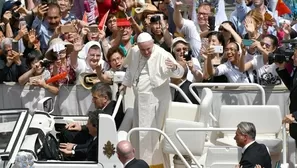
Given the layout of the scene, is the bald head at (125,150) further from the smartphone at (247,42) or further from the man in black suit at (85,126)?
the smartphone at (247,42)

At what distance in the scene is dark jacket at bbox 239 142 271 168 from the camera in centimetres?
1039

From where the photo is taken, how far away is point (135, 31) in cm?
1493

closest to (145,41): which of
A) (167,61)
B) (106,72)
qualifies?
(167,61)

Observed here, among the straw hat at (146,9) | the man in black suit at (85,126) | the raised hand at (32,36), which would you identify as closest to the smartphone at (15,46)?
the raised hand at (32,36)

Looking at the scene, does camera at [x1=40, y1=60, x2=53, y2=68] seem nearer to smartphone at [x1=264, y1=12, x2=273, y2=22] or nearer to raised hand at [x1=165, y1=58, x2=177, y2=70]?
raised hand at [x1=165, y1=58, x2=177, y2=70]

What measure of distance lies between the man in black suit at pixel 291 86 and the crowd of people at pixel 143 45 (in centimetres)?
2

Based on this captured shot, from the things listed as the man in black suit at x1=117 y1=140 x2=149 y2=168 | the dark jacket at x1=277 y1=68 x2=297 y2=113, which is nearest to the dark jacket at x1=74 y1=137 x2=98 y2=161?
the man in black suit at x1=117 y1=140 x2=149 y2=168

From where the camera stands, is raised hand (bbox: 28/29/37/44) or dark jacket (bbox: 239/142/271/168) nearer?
dark jacket (bbox: 239/142/271/168)

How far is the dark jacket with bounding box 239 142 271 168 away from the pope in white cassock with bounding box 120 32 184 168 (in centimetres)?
164

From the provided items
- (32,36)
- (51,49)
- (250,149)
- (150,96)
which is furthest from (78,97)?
(250,149)

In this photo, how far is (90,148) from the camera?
36.0 feet

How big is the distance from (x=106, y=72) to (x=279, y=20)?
4.40 m

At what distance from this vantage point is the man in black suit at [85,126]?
448 inches

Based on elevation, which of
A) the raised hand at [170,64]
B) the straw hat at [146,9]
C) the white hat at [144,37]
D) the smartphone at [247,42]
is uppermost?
the white hat at [144,37]
